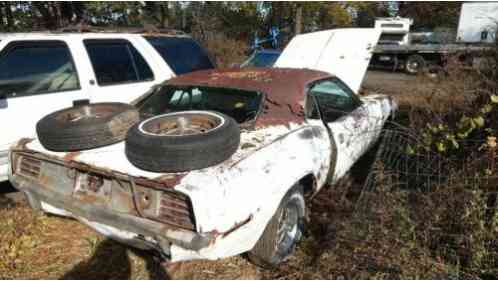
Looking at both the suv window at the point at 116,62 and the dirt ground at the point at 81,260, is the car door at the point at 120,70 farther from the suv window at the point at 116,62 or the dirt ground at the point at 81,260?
the dirt ground at the point at 81,260

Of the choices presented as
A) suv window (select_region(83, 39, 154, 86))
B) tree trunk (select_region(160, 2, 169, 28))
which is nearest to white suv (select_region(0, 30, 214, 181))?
suv window (select_region(83, 39, 154, 86))

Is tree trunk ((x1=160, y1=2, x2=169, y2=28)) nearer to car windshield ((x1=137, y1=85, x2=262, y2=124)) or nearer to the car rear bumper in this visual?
car windshield ((x1=137, y1=85, x2=262, y2=124))

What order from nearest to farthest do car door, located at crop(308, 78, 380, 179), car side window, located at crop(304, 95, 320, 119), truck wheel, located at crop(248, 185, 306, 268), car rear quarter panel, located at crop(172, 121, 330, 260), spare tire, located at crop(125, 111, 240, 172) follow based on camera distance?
1. car rear quarter panel, located at crop(172, 121, 330, 260)
2. spare tire, located at crop(125, 111, 240, 172)
3. truck wheel, located at crop(248, 185, 306, 268)
4. car side window, located at crop(304, 95, 320, 119)
5. car door, located at crop(308, 78, 380, 179)

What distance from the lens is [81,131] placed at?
229cm

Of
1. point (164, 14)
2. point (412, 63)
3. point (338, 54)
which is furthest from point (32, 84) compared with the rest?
point (412, 63)

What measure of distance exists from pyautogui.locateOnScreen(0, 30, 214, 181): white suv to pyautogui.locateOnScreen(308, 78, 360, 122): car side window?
2308 mm

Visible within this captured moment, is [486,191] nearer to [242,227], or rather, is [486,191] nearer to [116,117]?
[242,227]

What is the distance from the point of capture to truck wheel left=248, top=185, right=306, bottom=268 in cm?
237

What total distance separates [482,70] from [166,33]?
13.8 ft

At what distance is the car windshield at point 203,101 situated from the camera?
2893mm

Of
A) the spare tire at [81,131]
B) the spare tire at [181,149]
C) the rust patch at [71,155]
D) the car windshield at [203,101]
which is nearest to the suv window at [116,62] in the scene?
the car windshield at [203,101]

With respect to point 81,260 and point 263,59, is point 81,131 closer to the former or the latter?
point 81,260

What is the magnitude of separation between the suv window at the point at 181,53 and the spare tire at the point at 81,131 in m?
2.52

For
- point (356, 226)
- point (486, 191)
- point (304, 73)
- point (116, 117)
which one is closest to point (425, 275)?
point (356, 226)
